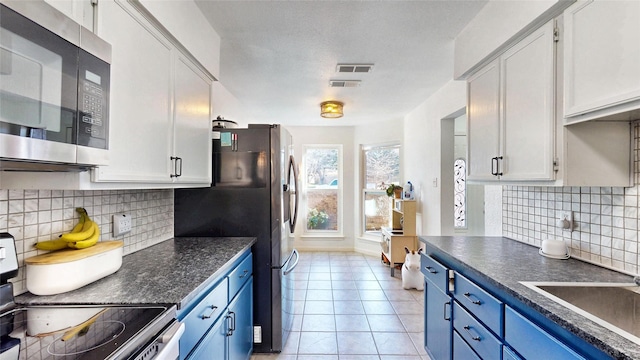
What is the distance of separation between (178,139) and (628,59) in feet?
6.79

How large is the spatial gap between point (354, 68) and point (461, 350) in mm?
2338

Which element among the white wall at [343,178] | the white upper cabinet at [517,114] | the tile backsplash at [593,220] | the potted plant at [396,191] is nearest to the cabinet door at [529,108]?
the white upper cabinet at [517,114]

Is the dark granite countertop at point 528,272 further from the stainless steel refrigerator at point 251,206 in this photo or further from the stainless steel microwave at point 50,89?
the stainless steel microwave at point 50,89

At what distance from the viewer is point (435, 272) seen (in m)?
1.93

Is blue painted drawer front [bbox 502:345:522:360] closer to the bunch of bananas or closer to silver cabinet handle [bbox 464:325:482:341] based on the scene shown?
silver cabinet handle [bbox 464:325:482:341]

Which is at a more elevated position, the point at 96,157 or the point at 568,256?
the point at 96,157

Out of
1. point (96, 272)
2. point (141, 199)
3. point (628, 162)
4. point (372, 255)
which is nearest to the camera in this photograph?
point (96, 272)

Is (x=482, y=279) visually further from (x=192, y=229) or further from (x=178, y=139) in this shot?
(x=192, y=229)

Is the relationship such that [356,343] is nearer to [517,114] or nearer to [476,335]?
[476,335]

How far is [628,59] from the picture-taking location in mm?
1056

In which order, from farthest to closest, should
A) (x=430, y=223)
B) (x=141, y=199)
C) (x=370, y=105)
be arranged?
(x=370, y=105) → (x=430, y=223) → (x=141, y=199)

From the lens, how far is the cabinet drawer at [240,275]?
1713 millimetres

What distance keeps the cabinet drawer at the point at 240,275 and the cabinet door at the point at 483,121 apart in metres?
1.73

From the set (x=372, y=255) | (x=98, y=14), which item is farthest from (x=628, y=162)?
(x=372, y=255)
